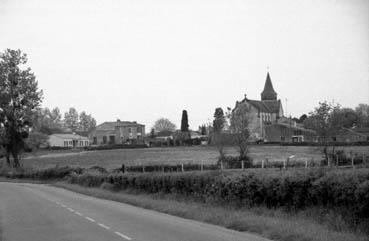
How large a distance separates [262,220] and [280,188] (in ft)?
6.10

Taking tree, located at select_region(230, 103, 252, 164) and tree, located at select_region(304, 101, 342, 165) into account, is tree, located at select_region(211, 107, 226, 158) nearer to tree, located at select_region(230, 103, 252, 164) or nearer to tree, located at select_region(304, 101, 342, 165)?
tree, located at select_region(230, 103, 252, 164)

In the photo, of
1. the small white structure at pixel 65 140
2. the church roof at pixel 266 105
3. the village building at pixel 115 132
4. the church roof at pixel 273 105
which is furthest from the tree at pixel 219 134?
the village building at pixel 115 132

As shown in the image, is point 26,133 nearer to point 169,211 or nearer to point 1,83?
point 1,83

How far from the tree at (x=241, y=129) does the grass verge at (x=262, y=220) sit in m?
33.6

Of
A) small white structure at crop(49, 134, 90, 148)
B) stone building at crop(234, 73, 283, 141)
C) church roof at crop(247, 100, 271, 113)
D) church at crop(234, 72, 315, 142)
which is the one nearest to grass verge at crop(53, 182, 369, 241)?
church at crop(234, 72, 315, 142)

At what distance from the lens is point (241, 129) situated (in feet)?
209

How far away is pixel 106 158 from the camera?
3420 inches

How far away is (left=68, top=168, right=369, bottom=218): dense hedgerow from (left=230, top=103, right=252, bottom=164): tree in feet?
98.5

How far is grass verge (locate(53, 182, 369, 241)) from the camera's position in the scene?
13.8m

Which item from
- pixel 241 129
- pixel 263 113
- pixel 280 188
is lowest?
pixel 280 188

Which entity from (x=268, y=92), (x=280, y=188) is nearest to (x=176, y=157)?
(x=280, y=188)

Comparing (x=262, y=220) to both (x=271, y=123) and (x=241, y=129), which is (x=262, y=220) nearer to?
(x=241, y=129)

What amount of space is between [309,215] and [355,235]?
3103 millimetres

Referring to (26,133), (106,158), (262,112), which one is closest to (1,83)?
(26,133)
